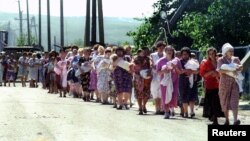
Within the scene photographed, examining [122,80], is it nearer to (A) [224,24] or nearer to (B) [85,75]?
(B) [85,75]

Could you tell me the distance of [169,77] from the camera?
1830cm

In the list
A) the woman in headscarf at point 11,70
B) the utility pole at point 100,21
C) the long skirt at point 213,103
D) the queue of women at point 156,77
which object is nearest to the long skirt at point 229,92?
the queue of women at point 156,77

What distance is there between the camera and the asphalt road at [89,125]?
13445 millimetres

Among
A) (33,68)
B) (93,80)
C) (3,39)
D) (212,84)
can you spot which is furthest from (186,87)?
(3,39)

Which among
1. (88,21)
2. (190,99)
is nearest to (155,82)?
(190,99)

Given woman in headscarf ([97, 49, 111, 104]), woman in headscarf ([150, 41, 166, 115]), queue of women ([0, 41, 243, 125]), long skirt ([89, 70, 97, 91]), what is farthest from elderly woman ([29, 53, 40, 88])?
woman in headscarf ([150, 41, 166, 115])

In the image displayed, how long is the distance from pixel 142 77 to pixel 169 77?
4.41 ft

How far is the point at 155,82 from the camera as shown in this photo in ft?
63.8

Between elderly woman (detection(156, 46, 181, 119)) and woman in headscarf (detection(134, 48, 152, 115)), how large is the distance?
3.29ft

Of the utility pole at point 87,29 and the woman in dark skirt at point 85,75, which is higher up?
the utility pole at point 87,29

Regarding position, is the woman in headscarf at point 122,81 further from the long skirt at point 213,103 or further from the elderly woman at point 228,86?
the elderly woman at point 228,86

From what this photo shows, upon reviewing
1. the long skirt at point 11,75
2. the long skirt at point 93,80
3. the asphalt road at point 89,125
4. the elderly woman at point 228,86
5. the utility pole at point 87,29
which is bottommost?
the long skirt at point 11,75

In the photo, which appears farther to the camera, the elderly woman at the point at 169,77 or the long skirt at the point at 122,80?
the long skirt at the point at 122,80

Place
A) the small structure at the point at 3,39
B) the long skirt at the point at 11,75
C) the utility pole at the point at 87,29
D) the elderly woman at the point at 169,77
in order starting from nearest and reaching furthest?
the elderly woman at the point at 169,77
the long skirt at the point at 11,75
the utility pole at the point at 87,29
the small structure at the point at 3,39
